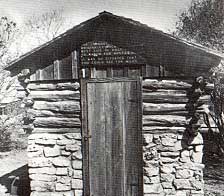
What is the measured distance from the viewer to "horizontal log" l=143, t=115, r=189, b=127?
22.0ft

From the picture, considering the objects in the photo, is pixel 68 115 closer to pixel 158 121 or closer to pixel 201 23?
pixel 158 121

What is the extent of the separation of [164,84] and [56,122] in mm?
2436

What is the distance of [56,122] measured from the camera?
276 inches

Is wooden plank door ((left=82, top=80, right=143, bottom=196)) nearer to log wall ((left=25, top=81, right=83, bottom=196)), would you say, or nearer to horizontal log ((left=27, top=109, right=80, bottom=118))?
log wall ((left=25, top=81, right=83, bottom=196))

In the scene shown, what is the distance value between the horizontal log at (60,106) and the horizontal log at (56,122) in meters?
0.19

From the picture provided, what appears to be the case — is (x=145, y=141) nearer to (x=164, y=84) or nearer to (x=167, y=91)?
(x=167, y=91)

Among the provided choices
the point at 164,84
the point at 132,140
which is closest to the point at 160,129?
the point at 132,140

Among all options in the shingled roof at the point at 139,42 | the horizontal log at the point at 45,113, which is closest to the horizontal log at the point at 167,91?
the shingled roof at the point at 139,42

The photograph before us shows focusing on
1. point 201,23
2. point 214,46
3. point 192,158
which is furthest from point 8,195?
point 201,23

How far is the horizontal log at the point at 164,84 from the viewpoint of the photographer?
6656 mm

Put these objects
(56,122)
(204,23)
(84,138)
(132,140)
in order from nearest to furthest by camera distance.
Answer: (132,140) → (84,138) → (56,122) → (204,23)

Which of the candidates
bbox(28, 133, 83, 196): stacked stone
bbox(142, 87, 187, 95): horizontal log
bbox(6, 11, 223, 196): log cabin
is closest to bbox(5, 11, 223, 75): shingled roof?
bbox(6, 11, 223, 196): log cabin

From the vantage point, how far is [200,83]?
6422 millimetres

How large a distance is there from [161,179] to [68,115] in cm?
238
